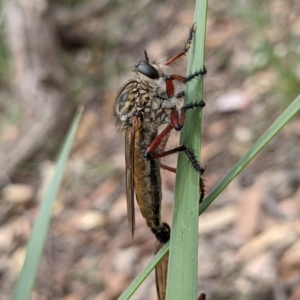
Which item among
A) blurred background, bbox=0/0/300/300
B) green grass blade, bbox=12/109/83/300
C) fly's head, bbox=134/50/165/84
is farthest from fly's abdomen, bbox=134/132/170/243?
blurred background, bbox=0/0/300/300

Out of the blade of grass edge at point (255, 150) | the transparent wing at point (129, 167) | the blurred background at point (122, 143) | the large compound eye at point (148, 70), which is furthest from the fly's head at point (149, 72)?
the blurred background at point (122, 143)

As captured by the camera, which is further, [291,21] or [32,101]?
[32,101]

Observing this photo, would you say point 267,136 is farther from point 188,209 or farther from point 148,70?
point 148,70

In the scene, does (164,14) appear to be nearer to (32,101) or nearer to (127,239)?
(32,101)

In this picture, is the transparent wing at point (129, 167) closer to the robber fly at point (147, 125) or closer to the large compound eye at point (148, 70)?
the robber fly at point (147, 125)

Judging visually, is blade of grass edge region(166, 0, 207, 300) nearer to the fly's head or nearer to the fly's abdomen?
the fly's head

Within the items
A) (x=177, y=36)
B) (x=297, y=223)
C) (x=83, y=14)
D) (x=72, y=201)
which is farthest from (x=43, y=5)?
(x=297, y=223)
